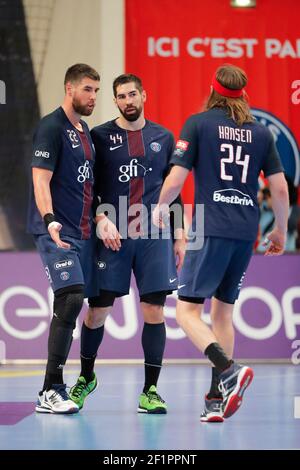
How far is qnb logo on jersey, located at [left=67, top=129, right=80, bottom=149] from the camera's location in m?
6.73

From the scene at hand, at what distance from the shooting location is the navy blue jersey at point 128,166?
686 cm

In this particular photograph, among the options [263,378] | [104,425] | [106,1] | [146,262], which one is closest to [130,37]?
[106,1]

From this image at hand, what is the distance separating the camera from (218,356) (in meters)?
6.01

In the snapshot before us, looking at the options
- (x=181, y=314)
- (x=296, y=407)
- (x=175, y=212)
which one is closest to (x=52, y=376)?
(x=181, y=314)

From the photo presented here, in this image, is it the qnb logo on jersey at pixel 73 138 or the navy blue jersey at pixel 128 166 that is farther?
the navy blue jersey at pixel 128 166

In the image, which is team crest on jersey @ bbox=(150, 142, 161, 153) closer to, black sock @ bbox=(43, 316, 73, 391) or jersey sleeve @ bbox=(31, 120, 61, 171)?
jersey sleeve @ bbox=(31, 120, 61, 171)

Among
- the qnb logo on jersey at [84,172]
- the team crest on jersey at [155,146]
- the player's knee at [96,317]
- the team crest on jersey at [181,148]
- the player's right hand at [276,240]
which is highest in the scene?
the team crest on jersey at [155,146]

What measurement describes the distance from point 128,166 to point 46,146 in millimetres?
614

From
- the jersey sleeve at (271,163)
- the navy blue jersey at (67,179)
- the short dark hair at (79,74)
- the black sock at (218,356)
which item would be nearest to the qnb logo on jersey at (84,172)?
the navy blue jersey at (67,179)

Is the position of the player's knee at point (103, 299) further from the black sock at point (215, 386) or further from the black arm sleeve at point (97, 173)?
the black sock at point (215, 386)

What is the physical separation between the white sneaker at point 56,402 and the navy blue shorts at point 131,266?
70 cm

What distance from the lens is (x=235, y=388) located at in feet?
18.8

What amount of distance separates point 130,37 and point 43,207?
287 inches

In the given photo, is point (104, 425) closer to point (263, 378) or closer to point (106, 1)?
point (263, 378)
